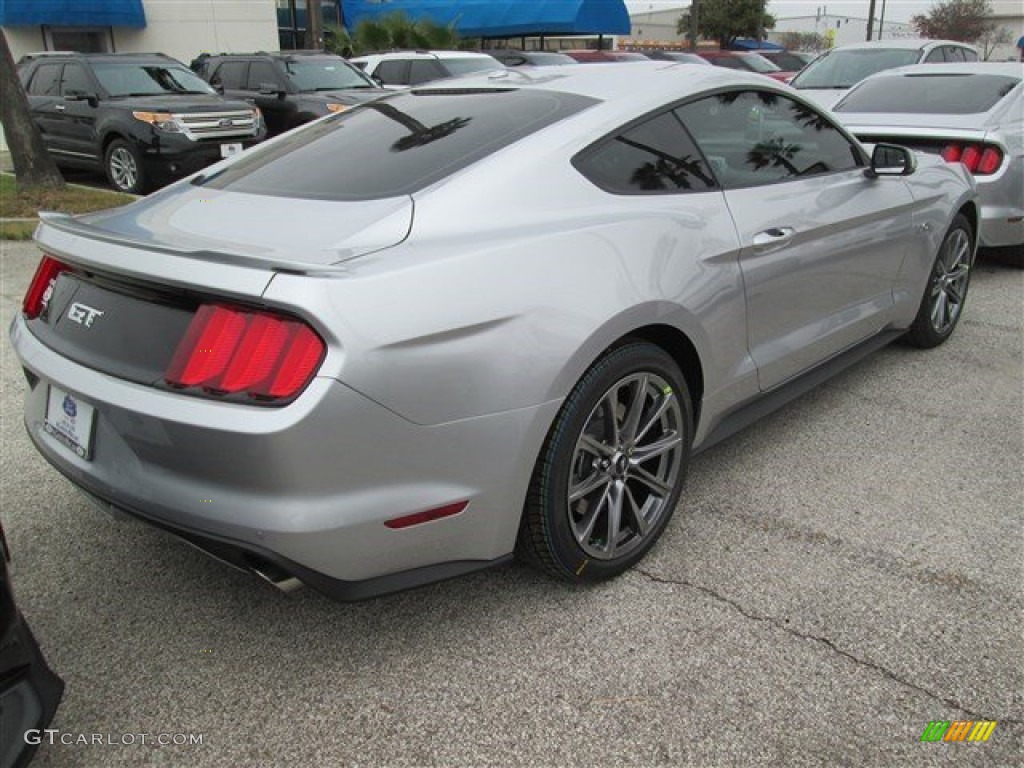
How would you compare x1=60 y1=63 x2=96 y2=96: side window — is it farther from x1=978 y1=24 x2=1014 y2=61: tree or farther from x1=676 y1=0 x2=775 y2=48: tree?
x1=978 y1=24 x2=1014 y2=61: tree

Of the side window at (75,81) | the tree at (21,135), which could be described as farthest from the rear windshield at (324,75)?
the tree at (21,135)

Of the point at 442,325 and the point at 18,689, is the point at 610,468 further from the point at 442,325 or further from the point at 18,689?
the point at 18,689

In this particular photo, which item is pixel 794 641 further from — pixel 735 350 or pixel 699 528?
pixel 735 350

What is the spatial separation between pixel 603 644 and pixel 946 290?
11.4ft

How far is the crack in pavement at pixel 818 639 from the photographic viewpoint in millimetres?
2254

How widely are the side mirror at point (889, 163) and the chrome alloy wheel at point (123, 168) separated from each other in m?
8.48

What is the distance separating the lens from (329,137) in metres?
3.19

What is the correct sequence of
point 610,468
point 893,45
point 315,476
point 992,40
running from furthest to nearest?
1. point 992,40
2. point 893,45
3. point 610,468
4. point 315,476

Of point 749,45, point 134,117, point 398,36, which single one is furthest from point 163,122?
point 749,45

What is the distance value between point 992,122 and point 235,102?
8.12 metres

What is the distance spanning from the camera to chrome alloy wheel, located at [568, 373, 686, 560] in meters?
2.62

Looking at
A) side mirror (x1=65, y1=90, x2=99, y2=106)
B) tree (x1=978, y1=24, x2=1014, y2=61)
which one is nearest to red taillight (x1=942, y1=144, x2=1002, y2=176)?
side mirror (x1=65, y1=90, x2=99, y2=106)

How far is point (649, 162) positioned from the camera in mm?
2918

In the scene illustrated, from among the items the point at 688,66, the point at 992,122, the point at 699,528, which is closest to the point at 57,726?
the point at 699,528
